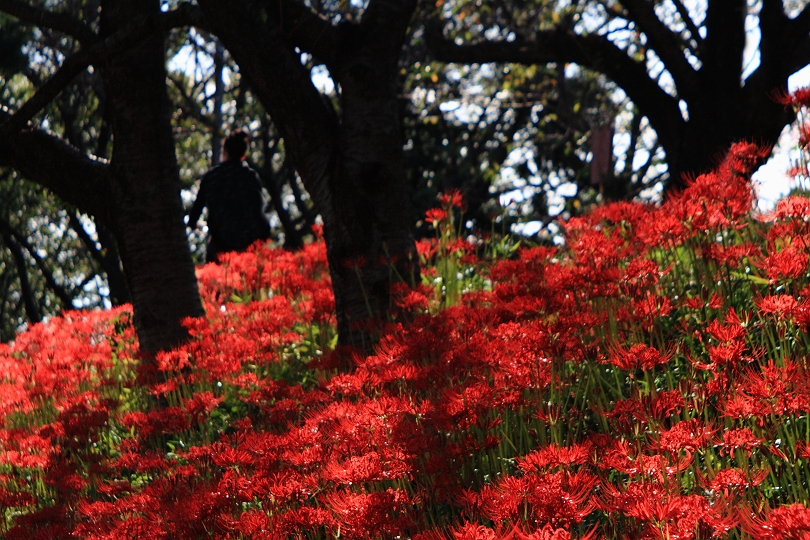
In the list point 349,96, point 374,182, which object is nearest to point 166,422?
point 374,182

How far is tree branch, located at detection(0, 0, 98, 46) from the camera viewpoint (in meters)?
6.11

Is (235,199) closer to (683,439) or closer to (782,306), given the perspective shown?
(782,306)

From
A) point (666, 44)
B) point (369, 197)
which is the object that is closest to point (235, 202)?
point (369, 197)

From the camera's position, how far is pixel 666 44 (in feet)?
31.2

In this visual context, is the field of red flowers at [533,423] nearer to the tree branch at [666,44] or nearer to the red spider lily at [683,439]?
the red spider lily at [683,439]

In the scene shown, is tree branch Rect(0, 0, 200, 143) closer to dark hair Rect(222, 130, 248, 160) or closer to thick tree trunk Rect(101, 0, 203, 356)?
thick tree trunk Rect(101, 0, 203, 356)

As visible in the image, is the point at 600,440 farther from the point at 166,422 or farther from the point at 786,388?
the point at 166,422

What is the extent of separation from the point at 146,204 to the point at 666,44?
643cm

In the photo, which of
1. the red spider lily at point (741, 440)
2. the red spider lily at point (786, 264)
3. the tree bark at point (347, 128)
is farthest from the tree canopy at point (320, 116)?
the red spider lily at point (741, 440)

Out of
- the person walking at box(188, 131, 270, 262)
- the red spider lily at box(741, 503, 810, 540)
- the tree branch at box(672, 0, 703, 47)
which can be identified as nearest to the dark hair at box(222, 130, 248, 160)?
the person walking at box(188, 131, 270, 262)

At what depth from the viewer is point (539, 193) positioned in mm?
22828

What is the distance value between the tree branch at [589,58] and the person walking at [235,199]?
298cm

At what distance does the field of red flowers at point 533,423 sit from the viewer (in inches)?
86.6

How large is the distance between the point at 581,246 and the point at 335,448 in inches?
63.7
